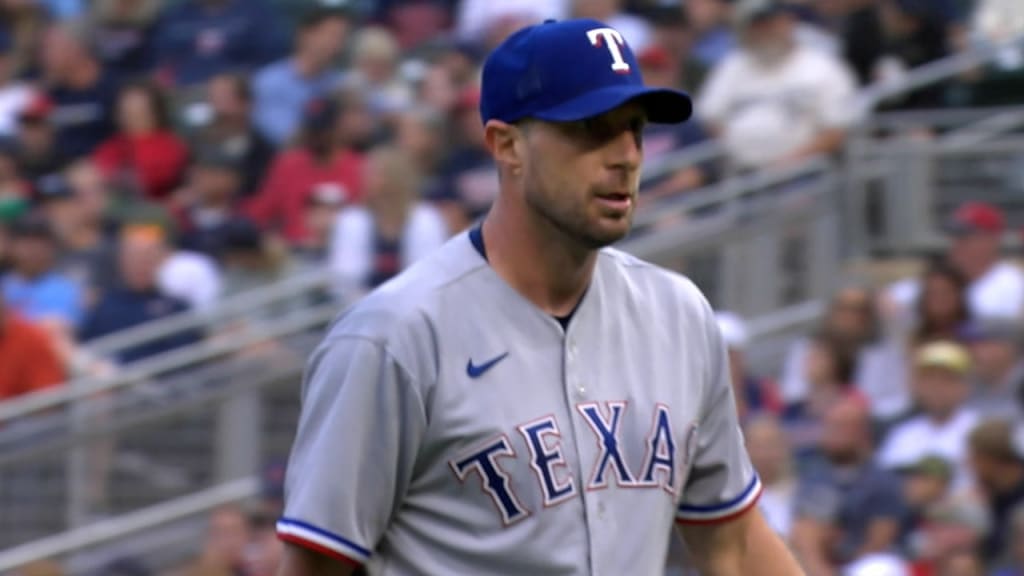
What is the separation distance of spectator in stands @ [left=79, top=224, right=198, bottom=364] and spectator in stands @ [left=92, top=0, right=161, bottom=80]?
7.88 ft

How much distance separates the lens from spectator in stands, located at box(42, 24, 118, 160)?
11102 mm

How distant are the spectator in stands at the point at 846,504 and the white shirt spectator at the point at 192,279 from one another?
9.92 feet

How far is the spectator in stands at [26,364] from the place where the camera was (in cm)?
912

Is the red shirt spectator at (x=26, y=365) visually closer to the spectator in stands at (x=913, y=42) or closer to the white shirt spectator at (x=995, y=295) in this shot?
the white shirt spectator at (x=995, y=295)

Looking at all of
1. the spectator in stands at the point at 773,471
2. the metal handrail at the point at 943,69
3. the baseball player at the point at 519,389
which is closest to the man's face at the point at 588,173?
the baseball player at the point at 519,389

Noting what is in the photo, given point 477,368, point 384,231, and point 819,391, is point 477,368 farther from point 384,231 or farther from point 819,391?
point 384,231

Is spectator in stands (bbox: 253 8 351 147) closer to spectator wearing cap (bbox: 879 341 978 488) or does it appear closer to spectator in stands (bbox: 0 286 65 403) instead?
spectator in stands (bbox: 0 286 65 403)

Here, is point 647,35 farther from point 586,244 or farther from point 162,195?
point 586,244

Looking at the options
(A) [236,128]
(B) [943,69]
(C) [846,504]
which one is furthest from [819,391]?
(A) [236,128]

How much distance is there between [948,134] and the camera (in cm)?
998

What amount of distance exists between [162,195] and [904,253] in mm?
3526

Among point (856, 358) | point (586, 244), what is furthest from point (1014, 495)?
point (586, 244)

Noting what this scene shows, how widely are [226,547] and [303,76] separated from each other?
3.72 metres

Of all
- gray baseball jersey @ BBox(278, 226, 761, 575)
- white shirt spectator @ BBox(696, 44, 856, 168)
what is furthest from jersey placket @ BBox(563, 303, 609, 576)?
white shirt spectator @ BBox(696, 44, 856, 168)
